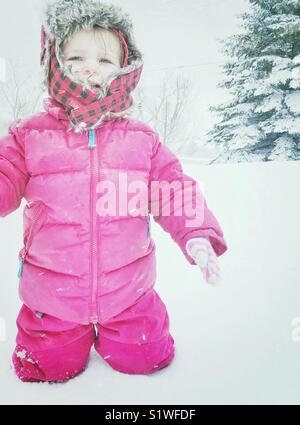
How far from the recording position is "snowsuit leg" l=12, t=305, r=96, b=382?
103cm

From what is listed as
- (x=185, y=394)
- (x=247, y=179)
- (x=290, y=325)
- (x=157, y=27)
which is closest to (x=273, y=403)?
(x=185, y=394)

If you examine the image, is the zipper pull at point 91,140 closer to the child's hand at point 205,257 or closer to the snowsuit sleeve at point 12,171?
the snowsuit sleeve at point 12,171

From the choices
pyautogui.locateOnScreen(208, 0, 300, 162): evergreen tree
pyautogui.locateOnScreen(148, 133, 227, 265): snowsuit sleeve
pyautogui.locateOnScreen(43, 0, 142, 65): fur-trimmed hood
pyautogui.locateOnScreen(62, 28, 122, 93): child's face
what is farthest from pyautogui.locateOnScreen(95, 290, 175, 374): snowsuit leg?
pyautogui.locateOnScreen(208, 0, 300, 162): evergreen tree

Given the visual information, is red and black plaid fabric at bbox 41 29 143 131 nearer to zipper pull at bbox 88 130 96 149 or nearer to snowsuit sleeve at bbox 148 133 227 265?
zipper pull at bbox 88 130 96 149

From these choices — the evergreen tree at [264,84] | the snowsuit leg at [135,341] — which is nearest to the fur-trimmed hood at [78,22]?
the snowsuit leg at [135,341]

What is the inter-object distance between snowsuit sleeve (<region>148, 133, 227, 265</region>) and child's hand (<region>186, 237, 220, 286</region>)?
0.07ft

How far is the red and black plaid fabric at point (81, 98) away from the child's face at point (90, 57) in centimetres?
4

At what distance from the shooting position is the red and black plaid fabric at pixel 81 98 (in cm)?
105

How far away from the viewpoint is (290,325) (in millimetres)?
1275

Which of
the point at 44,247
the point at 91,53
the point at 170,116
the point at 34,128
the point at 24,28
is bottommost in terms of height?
Result: the point at 170,116

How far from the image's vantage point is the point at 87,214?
103 centimetres

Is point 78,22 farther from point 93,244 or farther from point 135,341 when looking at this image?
point 135,341

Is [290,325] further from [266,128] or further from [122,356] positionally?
[266,128]

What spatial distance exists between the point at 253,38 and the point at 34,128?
512 centimetres
